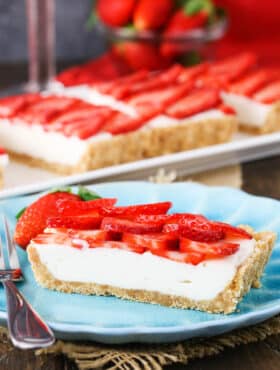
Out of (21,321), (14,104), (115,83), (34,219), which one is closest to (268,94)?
(115,83)

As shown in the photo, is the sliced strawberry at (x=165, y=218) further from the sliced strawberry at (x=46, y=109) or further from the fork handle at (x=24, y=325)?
the sliced strawberry at (x=46, y=109)

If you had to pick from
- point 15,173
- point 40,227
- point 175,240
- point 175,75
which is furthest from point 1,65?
point 175,240

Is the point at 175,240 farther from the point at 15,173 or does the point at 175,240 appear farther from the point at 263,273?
the point at 15,173

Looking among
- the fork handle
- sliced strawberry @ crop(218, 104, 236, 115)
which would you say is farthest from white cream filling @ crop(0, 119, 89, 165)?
the fork handle

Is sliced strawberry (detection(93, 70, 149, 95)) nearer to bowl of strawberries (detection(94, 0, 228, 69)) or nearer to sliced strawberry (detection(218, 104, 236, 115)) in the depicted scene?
sliced strawberry (detection(218, 104, 236, 115))

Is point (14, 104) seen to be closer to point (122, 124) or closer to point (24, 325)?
point (122, 124)

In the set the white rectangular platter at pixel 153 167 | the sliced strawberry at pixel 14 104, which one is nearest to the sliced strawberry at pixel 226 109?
the white rectangular platter at pixel 153 167
